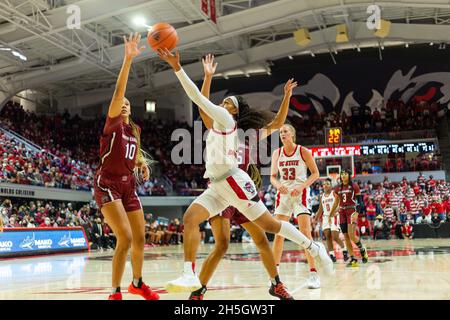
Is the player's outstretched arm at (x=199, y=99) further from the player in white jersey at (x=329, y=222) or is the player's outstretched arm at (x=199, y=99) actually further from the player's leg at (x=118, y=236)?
the player in white jersey at (x=329, y=222)

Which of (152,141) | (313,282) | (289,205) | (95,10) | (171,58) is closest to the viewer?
(171,58)

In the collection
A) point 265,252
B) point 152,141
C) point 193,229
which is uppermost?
point 152,141

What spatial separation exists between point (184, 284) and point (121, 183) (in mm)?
1278

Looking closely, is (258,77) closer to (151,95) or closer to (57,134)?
(151,95)

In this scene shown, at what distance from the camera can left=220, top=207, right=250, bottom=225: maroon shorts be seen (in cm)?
498

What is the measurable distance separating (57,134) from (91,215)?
31.2 ft

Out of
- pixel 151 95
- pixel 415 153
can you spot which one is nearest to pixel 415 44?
pixel 415 153

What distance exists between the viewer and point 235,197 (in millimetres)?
4598

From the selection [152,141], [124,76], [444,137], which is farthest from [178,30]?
[124,76]

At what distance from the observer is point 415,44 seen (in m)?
32.5

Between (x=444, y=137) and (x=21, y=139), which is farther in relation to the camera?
(x=444, y=137)

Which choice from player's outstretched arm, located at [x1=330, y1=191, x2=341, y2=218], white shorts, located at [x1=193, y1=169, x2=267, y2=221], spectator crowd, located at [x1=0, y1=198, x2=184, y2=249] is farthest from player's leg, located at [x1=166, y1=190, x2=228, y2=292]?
spectator crowd, located at [x1=0, y1=198, x2=184, y2=249]

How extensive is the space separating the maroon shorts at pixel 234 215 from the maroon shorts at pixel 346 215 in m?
5.37

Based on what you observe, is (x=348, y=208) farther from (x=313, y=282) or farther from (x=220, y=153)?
(x=220, y=153)
